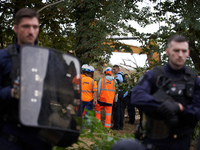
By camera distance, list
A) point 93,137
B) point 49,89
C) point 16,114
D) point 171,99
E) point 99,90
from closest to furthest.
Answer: point 16,114
point 49,89
point 171,99
point 93,137
point 99,90

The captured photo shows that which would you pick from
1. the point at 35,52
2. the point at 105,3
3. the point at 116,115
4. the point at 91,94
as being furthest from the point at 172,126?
the point at 105,3

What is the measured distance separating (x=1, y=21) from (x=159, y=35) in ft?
27.8

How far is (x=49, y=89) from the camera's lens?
2.52 metres

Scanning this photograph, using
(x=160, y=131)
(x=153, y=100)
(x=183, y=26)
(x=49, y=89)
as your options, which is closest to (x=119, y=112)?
(x=183, y=26)

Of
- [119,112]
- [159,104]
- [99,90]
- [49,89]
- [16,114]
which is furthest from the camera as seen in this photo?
[119,112]

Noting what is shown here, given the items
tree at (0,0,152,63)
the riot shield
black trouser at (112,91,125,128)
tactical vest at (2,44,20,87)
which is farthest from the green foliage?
tree at (0,0,152,63)

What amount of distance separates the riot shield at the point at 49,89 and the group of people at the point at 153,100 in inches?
3.5

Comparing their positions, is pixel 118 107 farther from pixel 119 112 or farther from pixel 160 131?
pixel 160 131

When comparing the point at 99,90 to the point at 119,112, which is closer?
the point at 99,90

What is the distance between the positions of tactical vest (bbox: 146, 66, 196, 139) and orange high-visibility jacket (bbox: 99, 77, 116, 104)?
5966 mm

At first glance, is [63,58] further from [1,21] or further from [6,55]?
[1,21]

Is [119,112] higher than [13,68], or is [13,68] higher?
[13,68]

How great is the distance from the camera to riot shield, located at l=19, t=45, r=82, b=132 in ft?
7.64

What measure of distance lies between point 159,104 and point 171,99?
0.65 ft
